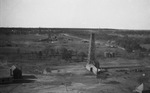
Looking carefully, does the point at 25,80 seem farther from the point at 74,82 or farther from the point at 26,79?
the point at 74,82

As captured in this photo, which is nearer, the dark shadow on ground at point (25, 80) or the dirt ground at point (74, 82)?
the dirt ground at point (74, 82)

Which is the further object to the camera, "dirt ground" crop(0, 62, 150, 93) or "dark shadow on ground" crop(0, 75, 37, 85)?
"dark shadow on ground" crop(0, 75, 37, 85)

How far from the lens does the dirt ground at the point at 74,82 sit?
2027 cm

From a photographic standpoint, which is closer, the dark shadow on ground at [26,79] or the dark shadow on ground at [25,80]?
the dark shadow on ground at [25,80]

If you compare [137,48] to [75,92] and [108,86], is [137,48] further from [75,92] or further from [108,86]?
[75,92]

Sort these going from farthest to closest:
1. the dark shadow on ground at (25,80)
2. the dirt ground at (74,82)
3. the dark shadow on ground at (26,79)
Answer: the dark shadow on ground at (26,79), the dark shadow on ground at (25,80), the dirt ground at (74,82)

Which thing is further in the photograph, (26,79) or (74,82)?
(26,79)

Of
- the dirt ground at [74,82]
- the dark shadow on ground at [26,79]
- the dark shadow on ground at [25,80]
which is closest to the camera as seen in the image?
the dirt ground at [74,82]

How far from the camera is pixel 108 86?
71.7 ft

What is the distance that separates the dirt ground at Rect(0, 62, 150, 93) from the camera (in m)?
20.3

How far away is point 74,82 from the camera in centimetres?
2345

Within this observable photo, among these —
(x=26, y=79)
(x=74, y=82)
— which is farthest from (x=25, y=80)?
(x=74, y=82)

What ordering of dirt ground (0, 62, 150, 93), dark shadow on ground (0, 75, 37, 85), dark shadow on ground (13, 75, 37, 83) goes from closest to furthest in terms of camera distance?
dirt ground (0, 62, 150, 93), dark shadow on ground (0, 75, 37, 85), dark shadow on ground (13, 75, 37, 83)

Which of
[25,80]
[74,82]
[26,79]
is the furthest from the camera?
[26,79]
